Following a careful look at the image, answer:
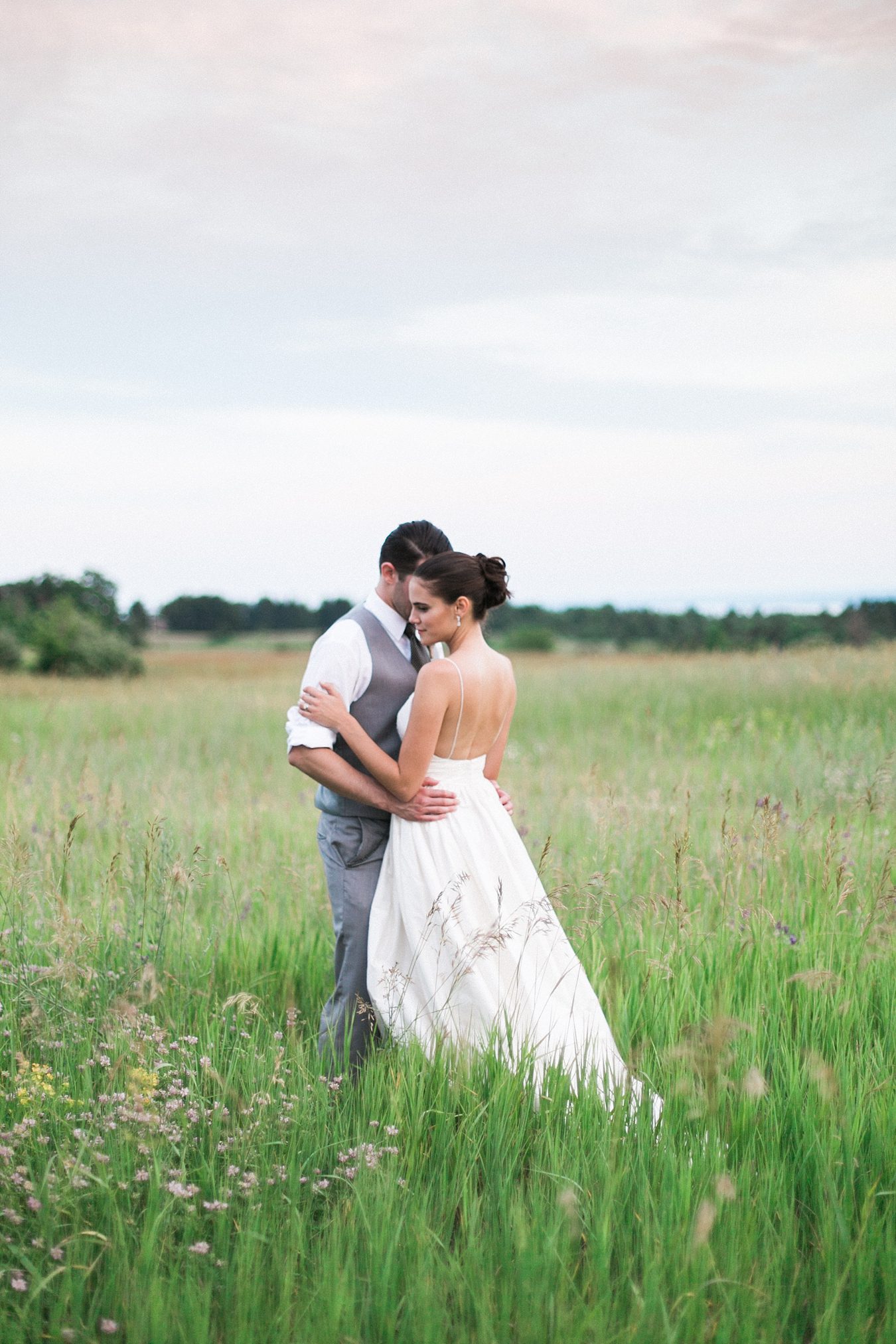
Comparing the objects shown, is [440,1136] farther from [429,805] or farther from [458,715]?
[458,715]

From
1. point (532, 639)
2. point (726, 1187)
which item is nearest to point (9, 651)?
point (726, 1187)

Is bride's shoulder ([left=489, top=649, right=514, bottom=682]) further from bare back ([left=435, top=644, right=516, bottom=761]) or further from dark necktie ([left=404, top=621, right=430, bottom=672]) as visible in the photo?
dark necktie ([left=404, top=621, right=430, bottom=672])

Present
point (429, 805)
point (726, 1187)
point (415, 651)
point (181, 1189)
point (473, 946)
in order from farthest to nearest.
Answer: point (415, 651)
point (429, 805)
point (473, 946)
point (181, 1189)
point (726, 1187)

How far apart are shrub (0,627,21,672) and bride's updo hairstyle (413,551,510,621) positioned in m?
39.5

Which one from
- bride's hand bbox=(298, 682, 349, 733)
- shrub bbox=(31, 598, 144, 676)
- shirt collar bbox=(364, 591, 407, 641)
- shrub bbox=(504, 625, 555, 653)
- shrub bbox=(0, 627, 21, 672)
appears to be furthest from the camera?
shrub bbox=(504, 625, 555, 653)

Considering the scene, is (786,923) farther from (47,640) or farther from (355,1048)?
(47,640)

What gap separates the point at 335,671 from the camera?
13.1 ft

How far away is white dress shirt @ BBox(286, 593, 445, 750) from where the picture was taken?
3.93 metres

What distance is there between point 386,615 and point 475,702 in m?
0.61

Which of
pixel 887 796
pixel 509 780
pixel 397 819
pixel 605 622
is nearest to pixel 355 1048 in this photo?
pixel 397 819

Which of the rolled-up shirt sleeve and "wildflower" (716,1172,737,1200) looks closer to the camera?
"wildflower" (716,1172,737,1200)

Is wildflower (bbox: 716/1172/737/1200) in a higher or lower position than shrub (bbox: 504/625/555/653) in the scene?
lower

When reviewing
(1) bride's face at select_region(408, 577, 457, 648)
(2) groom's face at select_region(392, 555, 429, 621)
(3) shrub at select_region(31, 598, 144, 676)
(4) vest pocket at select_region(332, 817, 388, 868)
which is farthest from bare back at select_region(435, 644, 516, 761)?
(3) shrub at select_region(31, 598, 144, 676)

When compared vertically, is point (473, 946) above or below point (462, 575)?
below
